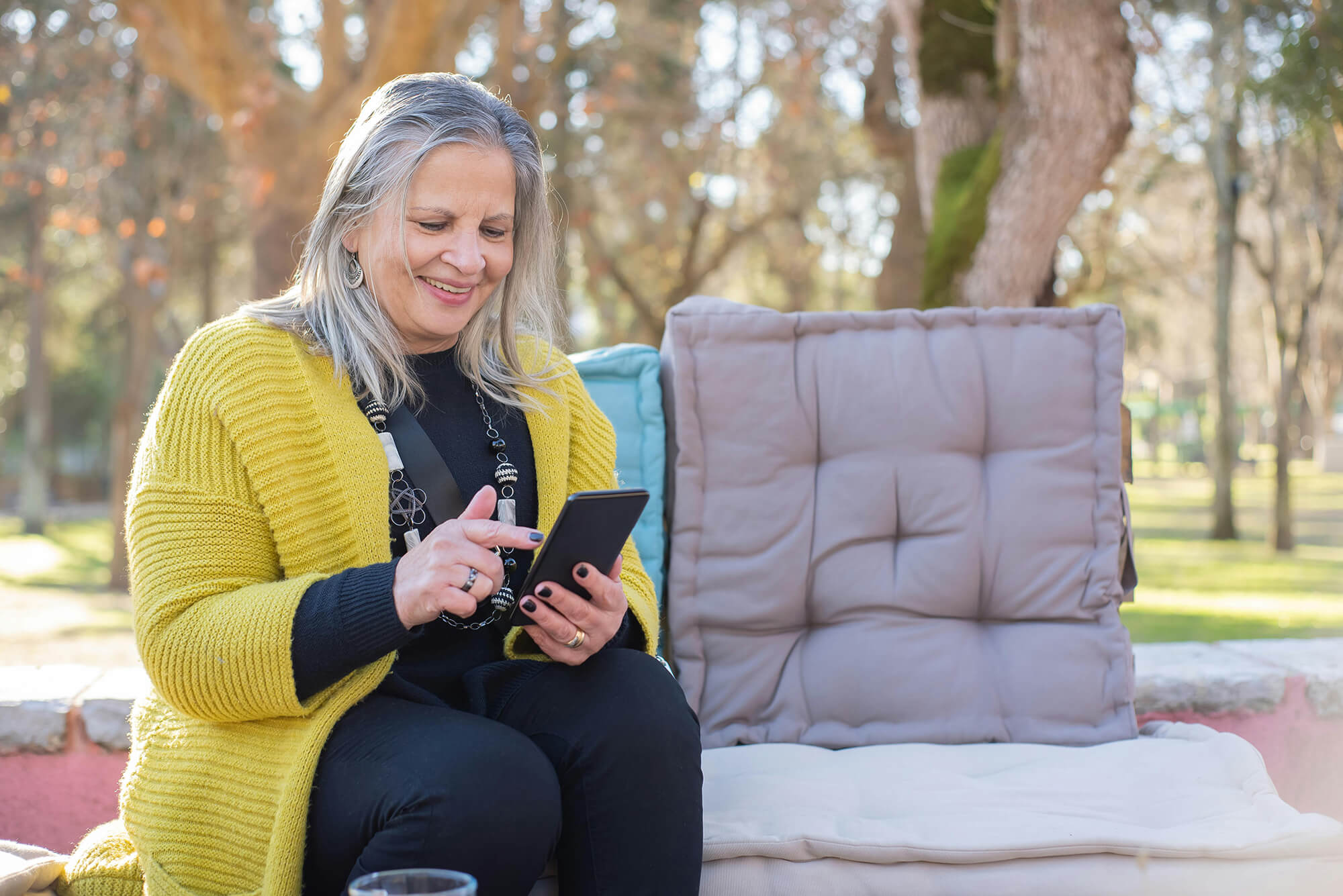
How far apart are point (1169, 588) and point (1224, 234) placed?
5.12 m

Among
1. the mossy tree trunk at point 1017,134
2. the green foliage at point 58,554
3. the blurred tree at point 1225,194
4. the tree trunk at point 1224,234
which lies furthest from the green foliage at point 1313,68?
the green foliage at point 58,554

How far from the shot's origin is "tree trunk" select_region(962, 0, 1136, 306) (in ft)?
13.7

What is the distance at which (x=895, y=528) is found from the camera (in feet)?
9.05

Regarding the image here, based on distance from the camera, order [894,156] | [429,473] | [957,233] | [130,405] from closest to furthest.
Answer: [429,473] → [957,233] → [894,156] → [130,405]

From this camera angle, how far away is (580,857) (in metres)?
1.73

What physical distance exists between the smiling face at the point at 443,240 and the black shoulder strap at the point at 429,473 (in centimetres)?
20

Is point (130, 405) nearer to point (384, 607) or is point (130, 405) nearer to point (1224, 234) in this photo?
point (384, 607)

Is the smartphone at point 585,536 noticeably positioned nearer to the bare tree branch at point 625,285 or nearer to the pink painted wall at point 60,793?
the pink painted wall at point 60,793

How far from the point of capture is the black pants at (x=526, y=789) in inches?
62.5

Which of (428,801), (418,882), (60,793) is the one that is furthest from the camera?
(60,793)

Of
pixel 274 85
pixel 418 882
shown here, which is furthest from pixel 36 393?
pixel 418 882

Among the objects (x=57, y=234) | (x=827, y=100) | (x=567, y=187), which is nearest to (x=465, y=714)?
(x=567, y=187)

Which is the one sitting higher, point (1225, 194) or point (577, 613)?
point (1225, 194)

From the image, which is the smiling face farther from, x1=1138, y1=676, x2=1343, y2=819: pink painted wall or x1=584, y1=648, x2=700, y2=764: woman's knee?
x1=1138, y1=676, x2=1343, y2=819: pink painted wall
